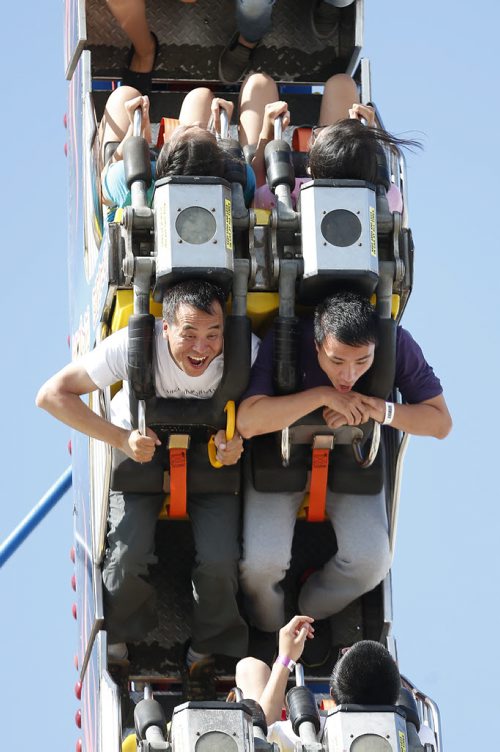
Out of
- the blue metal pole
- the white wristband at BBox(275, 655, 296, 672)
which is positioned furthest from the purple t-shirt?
the blue metal pole

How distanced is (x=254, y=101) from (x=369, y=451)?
2058 mm

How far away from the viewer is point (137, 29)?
38.0ft

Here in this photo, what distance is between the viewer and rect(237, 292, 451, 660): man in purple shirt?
9188mm

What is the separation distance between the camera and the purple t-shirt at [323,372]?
9.39 meters

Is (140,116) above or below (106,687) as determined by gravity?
above

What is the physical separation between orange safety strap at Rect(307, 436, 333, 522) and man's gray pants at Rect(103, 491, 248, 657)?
336 millimetres

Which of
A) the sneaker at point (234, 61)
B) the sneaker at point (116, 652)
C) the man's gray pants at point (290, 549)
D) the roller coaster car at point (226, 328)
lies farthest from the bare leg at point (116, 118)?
the sneaker at point (116, 652)

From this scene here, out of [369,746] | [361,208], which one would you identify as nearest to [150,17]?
[361,208]

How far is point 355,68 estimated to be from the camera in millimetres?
11703

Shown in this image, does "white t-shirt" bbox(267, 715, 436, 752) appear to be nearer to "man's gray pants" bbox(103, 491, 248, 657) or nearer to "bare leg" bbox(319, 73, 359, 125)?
"man's gray pants" bbox(103, 491, 248, 657)

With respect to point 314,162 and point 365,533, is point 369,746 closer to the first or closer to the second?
point 365,533

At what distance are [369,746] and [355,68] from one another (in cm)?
435

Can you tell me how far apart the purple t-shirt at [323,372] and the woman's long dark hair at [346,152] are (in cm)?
65

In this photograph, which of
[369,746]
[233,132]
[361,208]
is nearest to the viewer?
[369,746]
